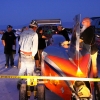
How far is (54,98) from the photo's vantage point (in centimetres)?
647

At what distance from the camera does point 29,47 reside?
6105mm

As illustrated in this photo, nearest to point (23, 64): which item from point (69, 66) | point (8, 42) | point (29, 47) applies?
point (29, 47)

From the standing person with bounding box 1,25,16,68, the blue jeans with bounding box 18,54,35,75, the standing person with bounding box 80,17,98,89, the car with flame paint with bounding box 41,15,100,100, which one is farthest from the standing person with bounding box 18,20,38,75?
the standing person with bounding box 1,25,16,68

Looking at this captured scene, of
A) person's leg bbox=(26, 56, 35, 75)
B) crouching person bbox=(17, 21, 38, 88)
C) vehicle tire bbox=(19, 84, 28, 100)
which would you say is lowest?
vehicle tire bbox=(19, 84, 28, 100)

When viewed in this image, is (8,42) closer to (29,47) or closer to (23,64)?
(23,64)

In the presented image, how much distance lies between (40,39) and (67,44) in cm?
337

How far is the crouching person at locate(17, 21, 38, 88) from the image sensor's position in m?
6.07

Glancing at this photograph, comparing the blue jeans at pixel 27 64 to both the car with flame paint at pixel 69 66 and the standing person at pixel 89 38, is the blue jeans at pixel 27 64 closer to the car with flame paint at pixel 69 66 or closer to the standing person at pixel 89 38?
the car with flame paint at pixel 69 66

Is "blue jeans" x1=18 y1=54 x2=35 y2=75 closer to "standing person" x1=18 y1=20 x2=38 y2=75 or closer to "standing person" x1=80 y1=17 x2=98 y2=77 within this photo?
"standing person" x1=18 y1=20 x2=38 y2=75

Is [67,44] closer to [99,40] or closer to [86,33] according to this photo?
[86,33]

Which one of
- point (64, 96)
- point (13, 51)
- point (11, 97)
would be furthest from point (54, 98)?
point (13, 51)

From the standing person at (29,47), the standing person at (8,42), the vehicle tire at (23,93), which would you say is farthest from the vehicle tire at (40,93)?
the standing person at (8,42)

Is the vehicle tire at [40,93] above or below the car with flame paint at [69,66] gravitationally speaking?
below

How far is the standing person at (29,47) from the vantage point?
6074mm
